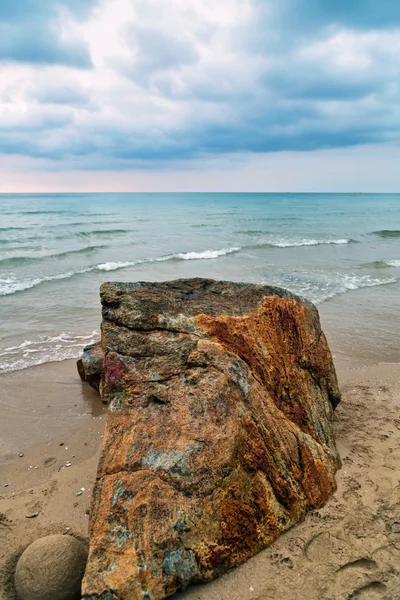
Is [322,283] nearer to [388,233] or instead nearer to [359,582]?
[359,582]

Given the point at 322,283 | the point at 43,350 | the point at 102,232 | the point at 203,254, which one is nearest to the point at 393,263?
the point at 322,283

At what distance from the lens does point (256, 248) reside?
26609 millimetres

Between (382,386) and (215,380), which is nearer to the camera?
(215,380)

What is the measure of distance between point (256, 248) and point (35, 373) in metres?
20.4

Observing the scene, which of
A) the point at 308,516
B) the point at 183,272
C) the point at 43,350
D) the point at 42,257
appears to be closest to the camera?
the point at 308,516

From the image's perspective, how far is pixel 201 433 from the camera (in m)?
3.65

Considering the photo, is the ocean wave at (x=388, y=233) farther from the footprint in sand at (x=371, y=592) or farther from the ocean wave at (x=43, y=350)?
the footprint in sand at (x=371, y=592)

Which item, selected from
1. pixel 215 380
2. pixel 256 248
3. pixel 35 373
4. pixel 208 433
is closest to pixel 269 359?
pixel 215 380

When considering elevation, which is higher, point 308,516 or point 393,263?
point 393,263

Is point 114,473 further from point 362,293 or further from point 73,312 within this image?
point 362,293

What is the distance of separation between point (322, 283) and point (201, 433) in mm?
13372

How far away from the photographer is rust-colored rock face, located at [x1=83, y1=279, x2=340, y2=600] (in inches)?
125

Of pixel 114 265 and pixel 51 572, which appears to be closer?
pixel 51 572

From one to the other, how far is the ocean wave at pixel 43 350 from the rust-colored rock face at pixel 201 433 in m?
4.75
